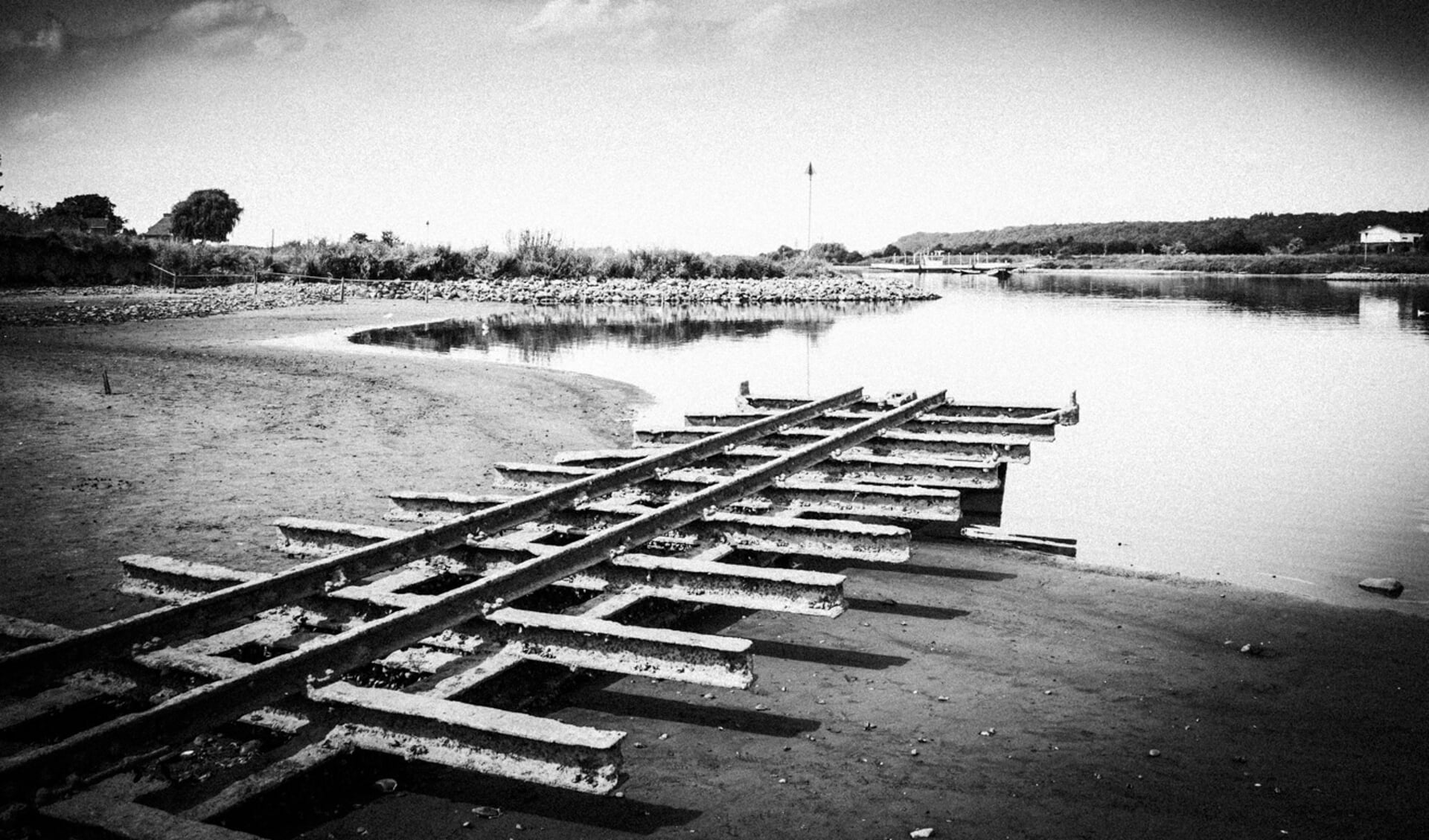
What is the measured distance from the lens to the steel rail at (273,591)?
3516 mm

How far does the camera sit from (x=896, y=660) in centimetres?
488

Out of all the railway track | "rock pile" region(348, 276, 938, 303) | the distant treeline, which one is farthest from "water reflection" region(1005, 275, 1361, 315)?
the railway track

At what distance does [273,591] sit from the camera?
436cm

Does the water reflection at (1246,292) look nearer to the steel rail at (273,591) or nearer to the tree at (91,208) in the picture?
the steel rail at (273,591)

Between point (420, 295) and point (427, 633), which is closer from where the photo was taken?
point (427, 633)

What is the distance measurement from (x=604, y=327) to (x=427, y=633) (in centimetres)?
2794

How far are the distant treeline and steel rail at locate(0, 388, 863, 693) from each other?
42.6 metres

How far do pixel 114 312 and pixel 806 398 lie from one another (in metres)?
23.5

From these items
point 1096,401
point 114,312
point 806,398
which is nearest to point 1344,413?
point 1096,401

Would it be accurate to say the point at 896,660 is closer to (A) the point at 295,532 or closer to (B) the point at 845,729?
(B) the point at 845,729

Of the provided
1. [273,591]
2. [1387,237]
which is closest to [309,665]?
[273,591]

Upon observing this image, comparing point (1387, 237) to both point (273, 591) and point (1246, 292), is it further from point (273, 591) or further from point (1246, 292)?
point (273, 591)

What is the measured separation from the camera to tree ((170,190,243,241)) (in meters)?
94.4

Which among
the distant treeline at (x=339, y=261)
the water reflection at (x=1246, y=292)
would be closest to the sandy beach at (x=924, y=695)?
the distant treeline at (x=339, y=261)
